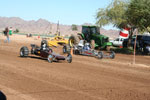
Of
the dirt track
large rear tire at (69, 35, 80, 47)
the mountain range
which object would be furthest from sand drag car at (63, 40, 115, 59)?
the mountain range

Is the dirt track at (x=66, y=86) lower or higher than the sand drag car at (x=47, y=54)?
lower

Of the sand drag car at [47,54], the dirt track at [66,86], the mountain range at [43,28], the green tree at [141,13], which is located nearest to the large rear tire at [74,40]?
the green tree at [141,13]

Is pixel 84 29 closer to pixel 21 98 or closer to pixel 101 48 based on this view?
pixel 101 48

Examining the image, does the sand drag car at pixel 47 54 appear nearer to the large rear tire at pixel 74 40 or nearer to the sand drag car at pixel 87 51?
the sand drag car at pixel 87 51

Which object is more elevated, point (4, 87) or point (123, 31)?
point (123, 31)

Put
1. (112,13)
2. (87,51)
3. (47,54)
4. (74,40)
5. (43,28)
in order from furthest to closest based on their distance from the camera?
(43,28) → (112,13) → (74,40) → (87,51) → (47,54)

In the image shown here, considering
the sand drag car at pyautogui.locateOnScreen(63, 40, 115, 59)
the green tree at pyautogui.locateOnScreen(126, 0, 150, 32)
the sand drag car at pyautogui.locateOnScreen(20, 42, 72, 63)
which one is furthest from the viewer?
the green tree at pyautogui.locateOnScreen(126, 0, 150, 32)

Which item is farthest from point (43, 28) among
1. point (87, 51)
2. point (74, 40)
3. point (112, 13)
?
point (87, 51)

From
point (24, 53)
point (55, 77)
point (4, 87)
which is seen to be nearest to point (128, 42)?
point (24, 53)

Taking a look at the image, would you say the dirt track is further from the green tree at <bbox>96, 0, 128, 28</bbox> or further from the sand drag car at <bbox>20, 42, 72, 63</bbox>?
the green tree at <bbox>96, 0, 128, 28</bbox>

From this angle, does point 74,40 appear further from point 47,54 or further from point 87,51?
point 47,54

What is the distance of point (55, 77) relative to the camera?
26.3 ft

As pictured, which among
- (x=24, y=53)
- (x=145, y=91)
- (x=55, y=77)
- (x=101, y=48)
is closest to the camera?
(x=145, y=91)

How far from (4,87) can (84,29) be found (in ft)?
47.4
